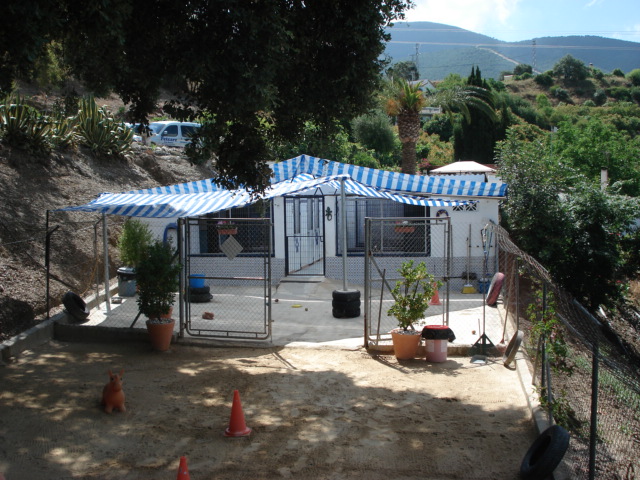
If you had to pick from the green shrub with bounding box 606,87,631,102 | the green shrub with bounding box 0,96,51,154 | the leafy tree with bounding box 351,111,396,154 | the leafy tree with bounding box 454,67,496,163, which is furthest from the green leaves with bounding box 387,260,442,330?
the green shrub with bounding box 606,87,631,102

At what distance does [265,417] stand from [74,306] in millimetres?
5955

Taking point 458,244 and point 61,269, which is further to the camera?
point 458,244

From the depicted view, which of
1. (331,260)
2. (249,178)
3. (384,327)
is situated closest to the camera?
(249,178)

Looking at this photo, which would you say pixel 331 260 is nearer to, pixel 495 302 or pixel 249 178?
pixel 495 302

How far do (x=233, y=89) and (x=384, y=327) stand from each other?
633 cm

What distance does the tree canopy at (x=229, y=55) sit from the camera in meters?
7.32

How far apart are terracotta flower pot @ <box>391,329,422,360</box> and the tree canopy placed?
3302mm

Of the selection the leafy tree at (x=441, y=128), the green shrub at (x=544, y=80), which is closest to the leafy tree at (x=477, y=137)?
the leafy tree at (x=441, y=128)

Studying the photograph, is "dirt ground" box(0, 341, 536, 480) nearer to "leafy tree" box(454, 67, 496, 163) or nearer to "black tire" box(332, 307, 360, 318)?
"black tire" box(332, 307, 360, 318)

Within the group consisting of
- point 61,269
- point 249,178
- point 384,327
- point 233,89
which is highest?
point 233,89

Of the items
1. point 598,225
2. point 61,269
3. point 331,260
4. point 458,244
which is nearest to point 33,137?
point 61,269

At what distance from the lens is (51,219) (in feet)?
50.9

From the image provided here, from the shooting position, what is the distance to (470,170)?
25766 millimetres

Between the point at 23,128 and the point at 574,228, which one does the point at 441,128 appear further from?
the point at 23,128
